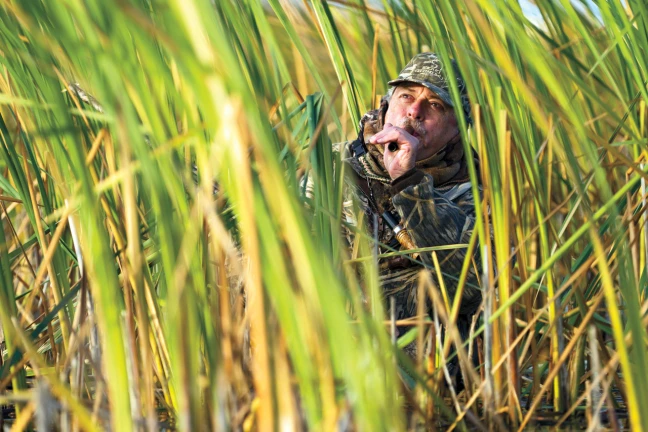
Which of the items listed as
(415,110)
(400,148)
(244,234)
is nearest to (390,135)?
(400,148)

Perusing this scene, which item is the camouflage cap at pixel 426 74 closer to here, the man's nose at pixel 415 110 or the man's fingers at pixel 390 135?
the man's nose at pixel 415 110

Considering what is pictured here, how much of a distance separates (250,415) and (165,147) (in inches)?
13.0

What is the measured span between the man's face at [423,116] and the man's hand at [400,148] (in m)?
0.13

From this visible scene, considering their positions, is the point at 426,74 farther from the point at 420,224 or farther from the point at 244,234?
the point at 244,234

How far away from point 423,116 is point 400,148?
20cm

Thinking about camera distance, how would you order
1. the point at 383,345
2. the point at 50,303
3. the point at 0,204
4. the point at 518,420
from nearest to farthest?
the point at 383,345 < the point at 518,420 < the point at 0,204 < the point at 50,303

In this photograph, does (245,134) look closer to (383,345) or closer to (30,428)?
(383,345)

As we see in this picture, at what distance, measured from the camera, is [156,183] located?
0.63 metres

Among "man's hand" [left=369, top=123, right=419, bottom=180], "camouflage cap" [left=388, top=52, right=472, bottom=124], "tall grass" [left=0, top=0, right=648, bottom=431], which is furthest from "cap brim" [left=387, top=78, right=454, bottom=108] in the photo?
"tall grass" [left=0, top=0, right=648, bottom=431]

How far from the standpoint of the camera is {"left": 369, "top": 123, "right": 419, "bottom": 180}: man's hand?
71.7 inches

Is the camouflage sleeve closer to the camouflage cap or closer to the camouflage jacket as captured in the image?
the camouflage jacket

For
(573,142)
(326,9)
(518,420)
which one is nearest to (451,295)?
(573,142)

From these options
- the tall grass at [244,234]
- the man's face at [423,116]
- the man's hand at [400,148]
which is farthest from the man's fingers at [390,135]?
the tall grass at [244,234]

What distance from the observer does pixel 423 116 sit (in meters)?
2.02
